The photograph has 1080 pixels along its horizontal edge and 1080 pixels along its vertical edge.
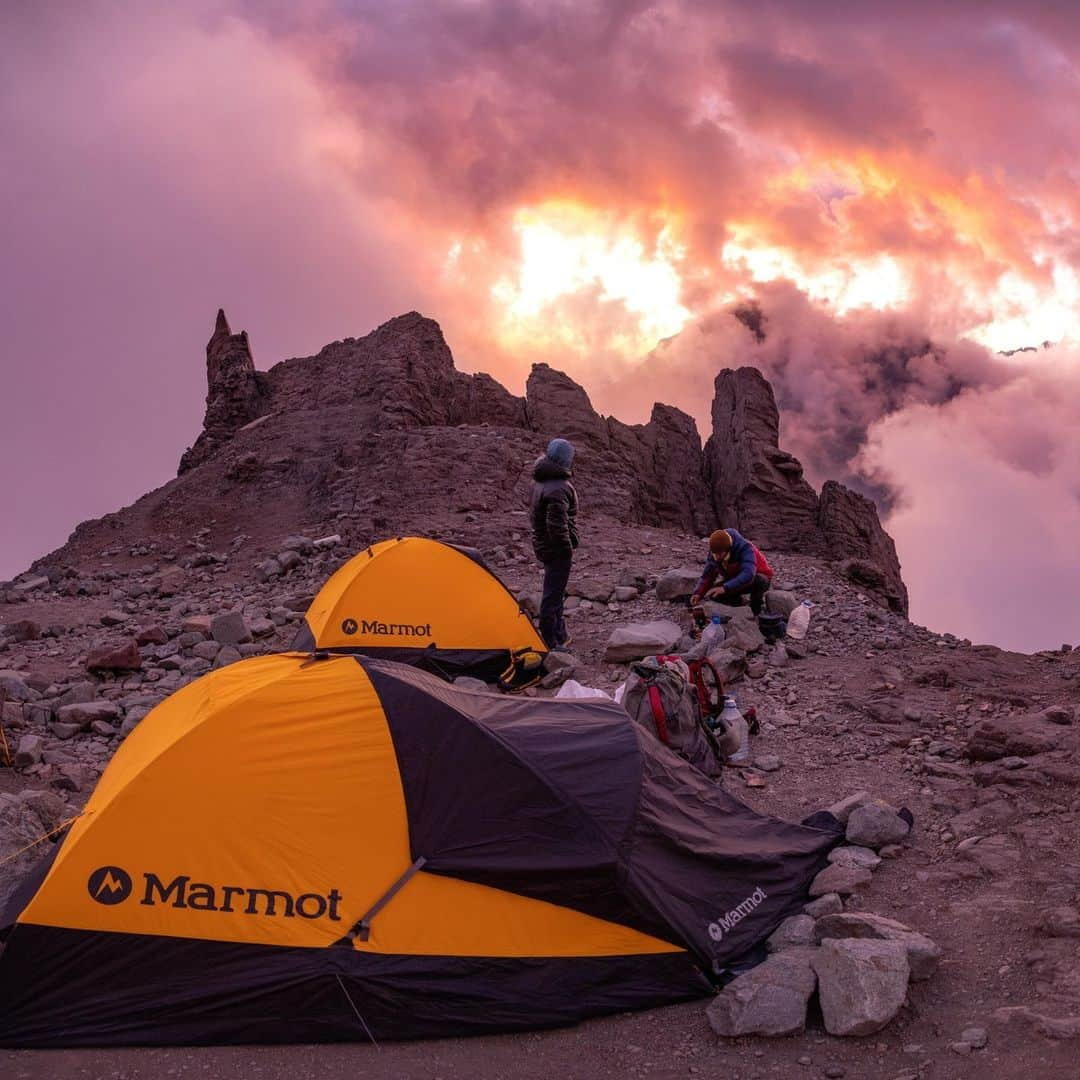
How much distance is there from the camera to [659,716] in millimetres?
8656

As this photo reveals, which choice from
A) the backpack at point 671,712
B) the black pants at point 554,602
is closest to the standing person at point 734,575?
the black pants at point 554,602

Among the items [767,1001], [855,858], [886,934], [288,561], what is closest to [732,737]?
[855,858]

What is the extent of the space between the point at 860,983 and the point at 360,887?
2.99m

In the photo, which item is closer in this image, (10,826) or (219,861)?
(219,861)

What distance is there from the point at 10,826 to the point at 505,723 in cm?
398

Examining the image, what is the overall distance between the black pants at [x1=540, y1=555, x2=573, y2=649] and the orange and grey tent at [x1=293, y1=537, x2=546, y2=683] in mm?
379

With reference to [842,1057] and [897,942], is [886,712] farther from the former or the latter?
[842,1057]

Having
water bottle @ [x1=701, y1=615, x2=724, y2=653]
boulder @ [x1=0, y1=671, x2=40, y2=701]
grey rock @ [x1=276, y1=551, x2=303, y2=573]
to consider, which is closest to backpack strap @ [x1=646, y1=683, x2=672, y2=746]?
water bottle @ [x1=701, y1=615, x2=724, y2=653]

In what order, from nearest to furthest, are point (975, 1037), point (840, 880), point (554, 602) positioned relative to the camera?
point (975, 1037)
point (840, 880)
point (554, 602)

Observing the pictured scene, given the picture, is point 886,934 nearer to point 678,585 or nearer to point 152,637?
point 678,585

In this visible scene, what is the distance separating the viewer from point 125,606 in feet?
67.3

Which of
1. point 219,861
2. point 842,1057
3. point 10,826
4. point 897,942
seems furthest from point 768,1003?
point 10,826

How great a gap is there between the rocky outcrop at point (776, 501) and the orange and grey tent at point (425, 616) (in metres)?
26.9

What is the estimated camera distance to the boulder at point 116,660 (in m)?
14.3
